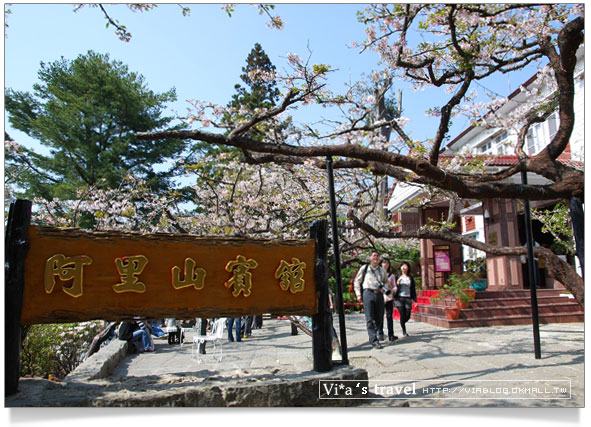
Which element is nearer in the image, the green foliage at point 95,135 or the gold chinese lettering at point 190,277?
the gold chinese lettering at point 190,277

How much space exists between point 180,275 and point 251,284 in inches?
24.3

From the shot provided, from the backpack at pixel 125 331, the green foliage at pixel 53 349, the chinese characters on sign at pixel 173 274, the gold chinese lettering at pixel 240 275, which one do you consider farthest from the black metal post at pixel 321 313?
the backpack at pixel 125 331

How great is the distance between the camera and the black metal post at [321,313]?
3580mm

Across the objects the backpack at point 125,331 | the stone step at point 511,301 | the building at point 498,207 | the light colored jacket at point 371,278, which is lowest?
the backpack at point 125,331

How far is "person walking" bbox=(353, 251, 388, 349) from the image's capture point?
6625 mm

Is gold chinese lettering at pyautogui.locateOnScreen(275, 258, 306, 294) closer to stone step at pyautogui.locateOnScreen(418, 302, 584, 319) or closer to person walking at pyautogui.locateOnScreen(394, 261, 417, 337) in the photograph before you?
person walking at pyautogui.locateOnScreen(394, 261, 417, 337)

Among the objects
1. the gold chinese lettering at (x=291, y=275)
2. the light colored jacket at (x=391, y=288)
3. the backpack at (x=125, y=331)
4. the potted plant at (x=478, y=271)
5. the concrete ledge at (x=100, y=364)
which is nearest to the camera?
the gold chinese lettering at (x=291, y=275)

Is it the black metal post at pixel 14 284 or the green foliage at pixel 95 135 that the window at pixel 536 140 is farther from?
the black metal post at pixel 14 284

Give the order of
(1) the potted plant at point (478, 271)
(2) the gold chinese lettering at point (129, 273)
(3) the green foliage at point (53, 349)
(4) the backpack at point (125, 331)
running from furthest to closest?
(1) the potted plant at point (478, 271) → (4) the backpack at point (125, 331) → (3) the green foliage at point (53, 349) → (2) the gold chinese lettering at point (129, 273)

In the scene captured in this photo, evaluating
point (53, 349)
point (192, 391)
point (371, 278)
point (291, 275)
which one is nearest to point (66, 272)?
point (192, 391)

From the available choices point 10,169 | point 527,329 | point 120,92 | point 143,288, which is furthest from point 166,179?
point 527,329

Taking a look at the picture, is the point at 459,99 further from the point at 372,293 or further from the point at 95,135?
the point at 95,135

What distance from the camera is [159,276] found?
11.0 ft

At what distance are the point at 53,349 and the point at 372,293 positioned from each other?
4764 mm
